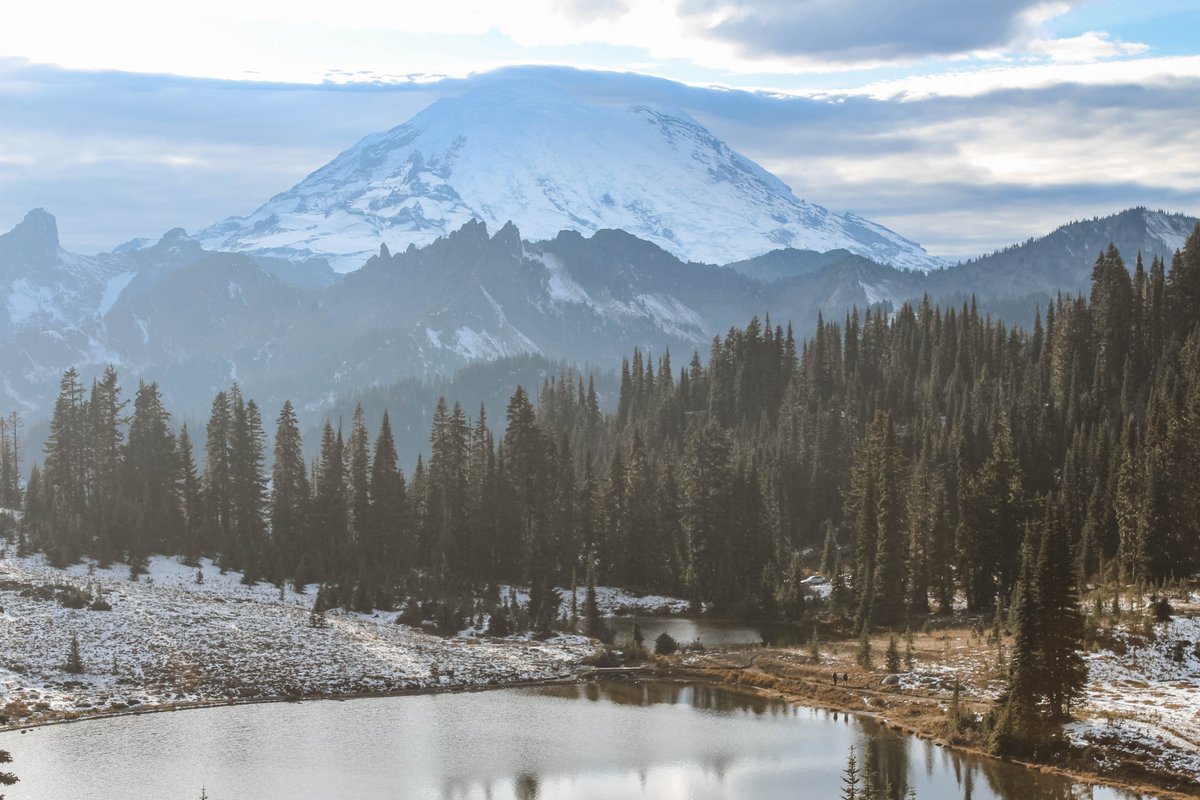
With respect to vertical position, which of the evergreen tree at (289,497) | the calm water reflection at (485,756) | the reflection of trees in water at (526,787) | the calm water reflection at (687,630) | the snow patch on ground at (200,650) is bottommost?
the calm water reflection at (687,630)

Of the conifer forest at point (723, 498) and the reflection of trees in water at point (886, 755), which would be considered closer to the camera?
the reflection of trees in water at point (886, 755)

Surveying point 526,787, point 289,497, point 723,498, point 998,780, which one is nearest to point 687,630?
point 723,498

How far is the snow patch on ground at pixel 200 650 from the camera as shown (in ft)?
243

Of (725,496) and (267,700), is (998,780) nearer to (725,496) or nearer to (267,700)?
(267,700)

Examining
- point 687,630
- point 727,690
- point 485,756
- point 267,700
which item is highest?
point 267,700

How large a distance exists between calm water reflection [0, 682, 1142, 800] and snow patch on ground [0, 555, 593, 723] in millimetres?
4376

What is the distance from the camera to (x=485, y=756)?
64125 mm

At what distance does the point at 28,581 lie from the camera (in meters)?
91.5

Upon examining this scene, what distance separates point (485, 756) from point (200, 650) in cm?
2598

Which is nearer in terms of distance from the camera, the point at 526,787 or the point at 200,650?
the point at 526,787

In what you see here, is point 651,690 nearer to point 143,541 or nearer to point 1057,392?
point 143,541

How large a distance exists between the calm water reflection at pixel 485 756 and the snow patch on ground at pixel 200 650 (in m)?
4.38

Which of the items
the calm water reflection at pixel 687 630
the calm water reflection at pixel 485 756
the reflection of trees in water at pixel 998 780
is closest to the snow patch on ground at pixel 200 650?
the calm water reflection at pixel 485 756

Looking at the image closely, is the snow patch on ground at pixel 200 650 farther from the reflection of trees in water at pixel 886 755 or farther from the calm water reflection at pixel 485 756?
the reflection of trees in water at pixel 886 755
